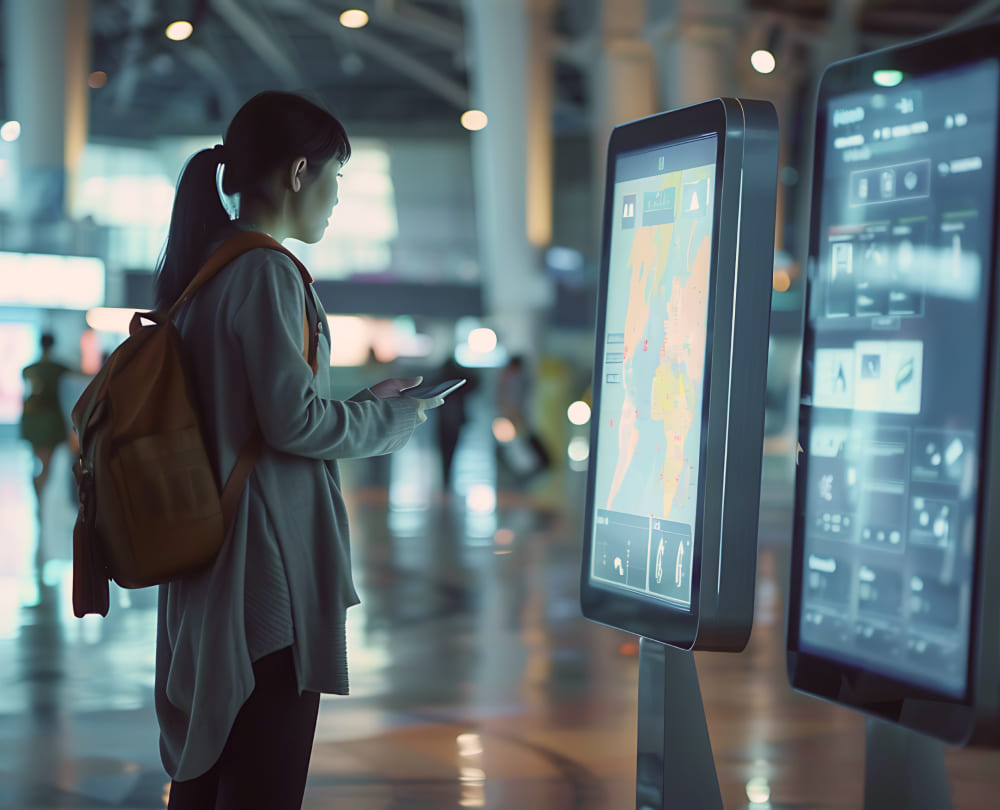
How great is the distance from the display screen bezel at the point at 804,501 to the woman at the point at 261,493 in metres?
1.03

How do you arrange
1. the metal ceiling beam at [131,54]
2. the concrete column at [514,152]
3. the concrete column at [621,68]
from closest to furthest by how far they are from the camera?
the concrete column at [514,152] < the concrete column at [621,68] < the metal ceiling beam at [131,54]

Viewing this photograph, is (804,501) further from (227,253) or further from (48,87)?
(48,87)

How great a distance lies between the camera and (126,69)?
40.2 m

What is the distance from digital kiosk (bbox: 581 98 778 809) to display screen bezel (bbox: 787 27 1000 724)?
108 mm

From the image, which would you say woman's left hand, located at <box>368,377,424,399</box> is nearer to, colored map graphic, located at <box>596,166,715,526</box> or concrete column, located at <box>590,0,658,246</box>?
colored map graphic, located at <box>596,166,715,526</box>

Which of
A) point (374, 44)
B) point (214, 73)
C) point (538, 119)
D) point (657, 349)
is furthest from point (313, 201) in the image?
point (214, 73)

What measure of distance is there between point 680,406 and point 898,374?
555 millimetres

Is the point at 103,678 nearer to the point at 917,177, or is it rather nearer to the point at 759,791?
the point at 759,791

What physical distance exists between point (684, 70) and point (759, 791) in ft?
71.7

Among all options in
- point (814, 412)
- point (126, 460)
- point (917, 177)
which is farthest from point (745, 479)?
point (126, 460)

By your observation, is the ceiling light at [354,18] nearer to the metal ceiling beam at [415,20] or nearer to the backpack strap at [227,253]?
the metal ceiling beam at [415,20]

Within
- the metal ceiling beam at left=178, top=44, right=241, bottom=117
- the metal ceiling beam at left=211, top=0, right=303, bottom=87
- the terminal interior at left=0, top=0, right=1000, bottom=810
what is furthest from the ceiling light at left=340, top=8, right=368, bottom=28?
the metal ceiling beam at left=178, top=44, right=241, bottom=117

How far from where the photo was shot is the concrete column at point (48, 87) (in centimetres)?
2153

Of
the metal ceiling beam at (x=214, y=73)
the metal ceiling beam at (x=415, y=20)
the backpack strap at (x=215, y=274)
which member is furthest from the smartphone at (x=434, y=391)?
the metal ceiling beam at (x=214, y=73)
